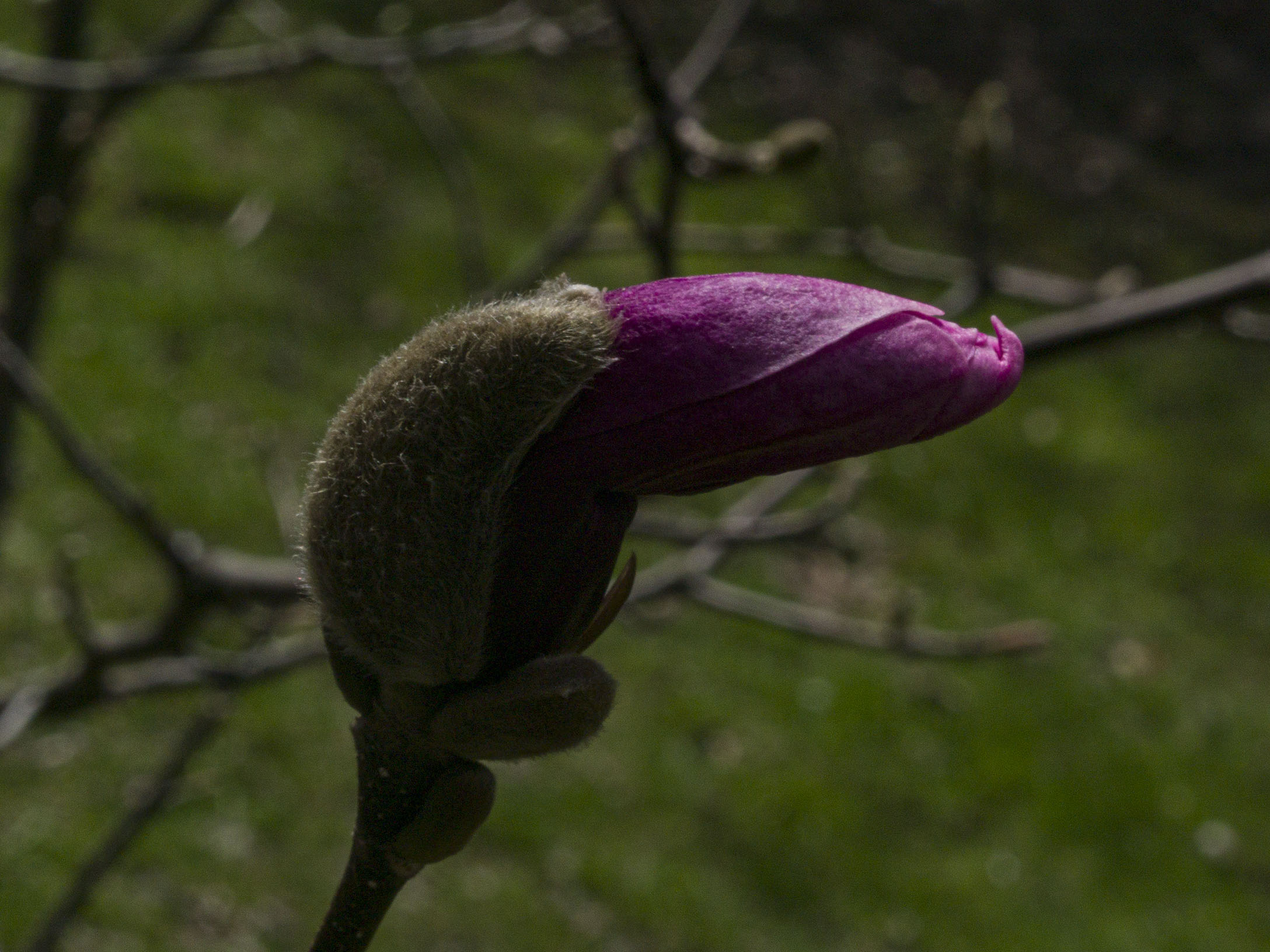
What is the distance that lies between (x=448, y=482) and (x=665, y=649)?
12.7ft

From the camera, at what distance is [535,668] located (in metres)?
0.63

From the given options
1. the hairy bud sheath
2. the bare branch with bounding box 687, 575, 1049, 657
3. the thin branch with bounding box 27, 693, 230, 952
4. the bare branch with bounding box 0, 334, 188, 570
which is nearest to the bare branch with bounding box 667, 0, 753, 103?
the bare branch with bounding box 687, 575, 1049, 657

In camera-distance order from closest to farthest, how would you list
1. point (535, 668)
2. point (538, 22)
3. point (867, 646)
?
point (535, 668), point (867, 646), point (538, 22)

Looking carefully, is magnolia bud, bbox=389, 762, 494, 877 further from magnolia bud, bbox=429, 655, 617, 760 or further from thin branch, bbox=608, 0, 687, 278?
thin branch, bbox=608, 0, 687, 278

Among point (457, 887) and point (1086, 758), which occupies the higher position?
point (457, 887)

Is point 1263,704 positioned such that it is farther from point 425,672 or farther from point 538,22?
point 425,672

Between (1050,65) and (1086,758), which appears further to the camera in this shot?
(1050,65)

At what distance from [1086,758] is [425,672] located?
413cm

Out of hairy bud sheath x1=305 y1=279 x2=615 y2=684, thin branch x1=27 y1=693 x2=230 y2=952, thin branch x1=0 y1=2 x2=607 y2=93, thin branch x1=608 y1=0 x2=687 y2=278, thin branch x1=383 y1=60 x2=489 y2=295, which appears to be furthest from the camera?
thin branch x1=383 y1=60 x2=489 y2=295

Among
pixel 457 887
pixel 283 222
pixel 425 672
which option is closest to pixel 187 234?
pixel 283 222

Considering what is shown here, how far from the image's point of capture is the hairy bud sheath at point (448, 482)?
0.62 meters

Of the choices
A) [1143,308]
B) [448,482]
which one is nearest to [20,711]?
[448,482]

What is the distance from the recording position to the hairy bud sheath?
625 millimetres

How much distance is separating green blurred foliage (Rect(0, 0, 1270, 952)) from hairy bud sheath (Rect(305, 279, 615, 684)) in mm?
1274
